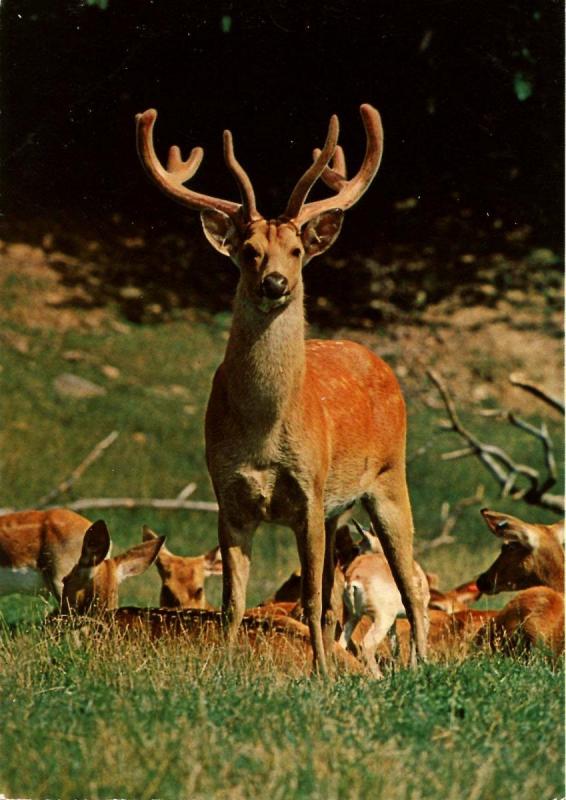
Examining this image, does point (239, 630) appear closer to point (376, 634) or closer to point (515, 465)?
point (376, 634)

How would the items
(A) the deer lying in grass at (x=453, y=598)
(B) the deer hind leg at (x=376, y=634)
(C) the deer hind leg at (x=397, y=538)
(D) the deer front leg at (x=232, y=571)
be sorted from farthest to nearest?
(A) the deer lying in grass at (x=453, y=598) < (B) the deer hind leg at (x=376, y=634) < (C) the deer hind leg at (x=397, y=538) < (D) the deer front leg at (x=232, y=571)

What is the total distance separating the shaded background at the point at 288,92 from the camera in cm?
935

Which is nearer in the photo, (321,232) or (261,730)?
(261,730)

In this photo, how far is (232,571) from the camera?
23.8 ft

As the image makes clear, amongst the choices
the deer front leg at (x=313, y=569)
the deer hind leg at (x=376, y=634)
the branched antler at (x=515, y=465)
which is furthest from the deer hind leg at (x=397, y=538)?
the branched antler at (x=515, y=465)

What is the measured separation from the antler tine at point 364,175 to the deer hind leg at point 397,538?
5.18ft

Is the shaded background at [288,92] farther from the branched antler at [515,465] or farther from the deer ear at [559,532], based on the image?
the deer ear at [559,532]

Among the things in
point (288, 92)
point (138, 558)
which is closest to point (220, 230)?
point (138, 558)

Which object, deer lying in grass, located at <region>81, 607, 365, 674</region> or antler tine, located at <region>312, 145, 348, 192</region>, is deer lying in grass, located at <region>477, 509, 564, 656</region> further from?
antler tine, located at <region>312, 145, 348, 192</region>

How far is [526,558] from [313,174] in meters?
3.28

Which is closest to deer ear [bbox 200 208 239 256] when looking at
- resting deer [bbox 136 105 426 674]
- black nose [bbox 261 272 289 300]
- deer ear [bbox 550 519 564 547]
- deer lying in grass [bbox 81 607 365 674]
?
resting deer [bbox 136 105 426 674]

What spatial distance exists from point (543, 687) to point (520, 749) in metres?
0.91

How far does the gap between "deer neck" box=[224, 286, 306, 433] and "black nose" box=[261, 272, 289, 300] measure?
0.21 metres

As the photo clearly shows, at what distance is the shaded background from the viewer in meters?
9.35
